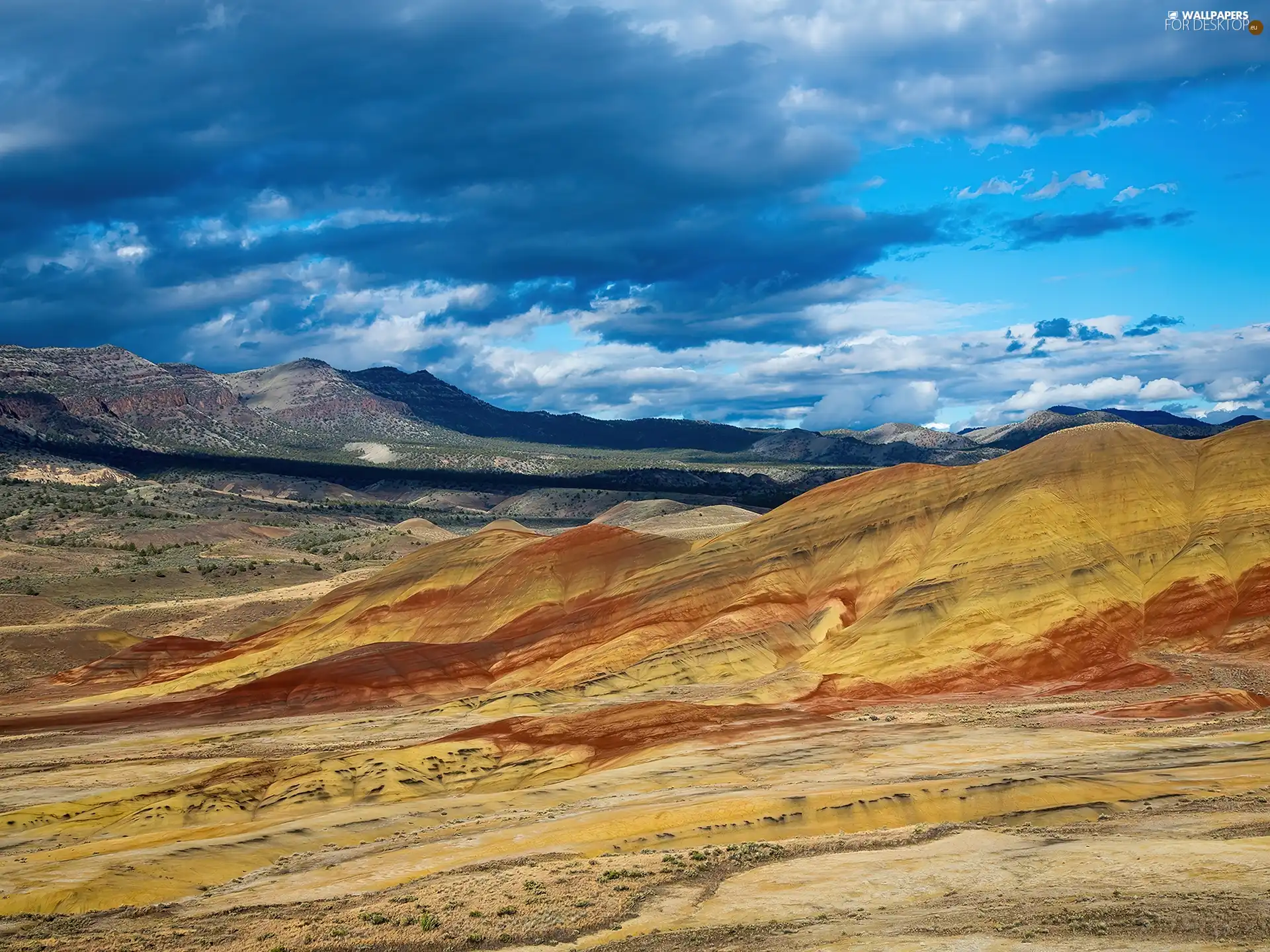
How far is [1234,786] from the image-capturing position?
1318 inches

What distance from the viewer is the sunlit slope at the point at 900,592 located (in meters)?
66.2

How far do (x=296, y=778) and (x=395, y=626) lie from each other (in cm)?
5285

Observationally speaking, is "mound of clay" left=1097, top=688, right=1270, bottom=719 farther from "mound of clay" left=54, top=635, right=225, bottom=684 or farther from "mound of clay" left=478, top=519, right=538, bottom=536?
"mound of clay" left=54, top=635, right=225, bottom=684

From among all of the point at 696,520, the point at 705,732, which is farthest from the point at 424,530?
the point at 705,732

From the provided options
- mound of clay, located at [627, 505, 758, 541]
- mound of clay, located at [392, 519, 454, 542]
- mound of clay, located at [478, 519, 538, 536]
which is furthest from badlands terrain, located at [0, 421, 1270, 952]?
mound of clay, located at [627, 505, 758, 541]

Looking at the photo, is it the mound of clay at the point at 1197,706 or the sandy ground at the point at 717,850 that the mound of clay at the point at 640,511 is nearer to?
the mound of clay at the point at 1197,706

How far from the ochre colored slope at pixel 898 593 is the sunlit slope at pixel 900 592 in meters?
0.16

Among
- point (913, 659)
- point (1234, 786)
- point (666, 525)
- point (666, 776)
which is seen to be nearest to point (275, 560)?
point (666, 525)

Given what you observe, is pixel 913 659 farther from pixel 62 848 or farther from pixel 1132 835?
pixel 62 848

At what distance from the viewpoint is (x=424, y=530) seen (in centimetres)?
17475

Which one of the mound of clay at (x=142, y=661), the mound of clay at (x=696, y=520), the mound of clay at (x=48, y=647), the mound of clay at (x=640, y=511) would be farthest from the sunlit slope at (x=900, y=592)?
the mound of clay at (x=640, y=511)

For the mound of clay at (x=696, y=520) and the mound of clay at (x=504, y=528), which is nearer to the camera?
the mound of clay at (x=504, y=528)

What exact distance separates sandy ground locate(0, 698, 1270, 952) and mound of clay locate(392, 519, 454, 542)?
11581 cm

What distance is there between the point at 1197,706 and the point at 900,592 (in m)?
23.5
